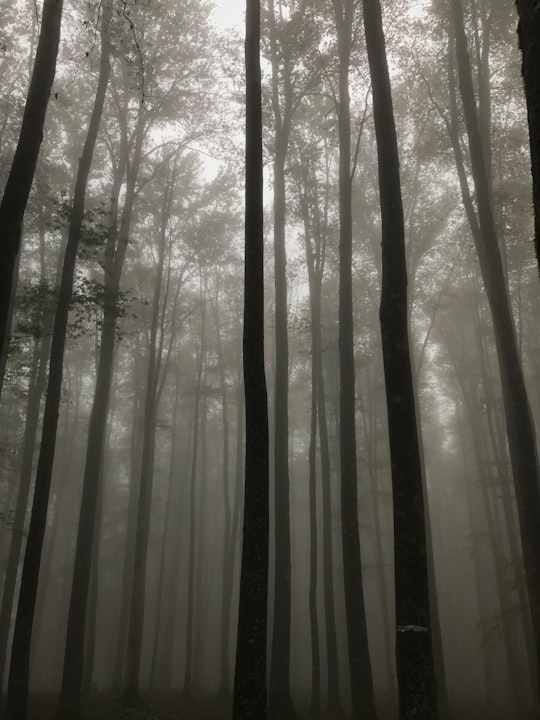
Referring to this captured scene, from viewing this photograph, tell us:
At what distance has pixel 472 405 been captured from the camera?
2370 centimetres

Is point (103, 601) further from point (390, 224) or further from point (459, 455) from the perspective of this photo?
point (390, 224)

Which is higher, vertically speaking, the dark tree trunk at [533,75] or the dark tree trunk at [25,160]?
the dark tree trunk at [25,160]

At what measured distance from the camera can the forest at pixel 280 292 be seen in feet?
18.8

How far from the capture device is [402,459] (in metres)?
5.01

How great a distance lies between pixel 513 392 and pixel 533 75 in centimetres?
732

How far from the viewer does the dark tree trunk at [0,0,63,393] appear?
556 cm

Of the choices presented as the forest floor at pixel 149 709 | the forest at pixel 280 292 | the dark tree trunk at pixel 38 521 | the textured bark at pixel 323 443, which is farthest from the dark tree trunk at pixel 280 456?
the dark tree trunk at pixel 38 521

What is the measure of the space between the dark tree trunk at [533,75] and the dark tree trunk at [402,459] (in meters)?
3.47

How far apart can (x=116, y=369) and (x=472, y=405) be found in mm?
18570

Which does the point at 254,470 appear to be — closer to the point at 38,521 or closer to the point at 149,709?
the point at 38,521

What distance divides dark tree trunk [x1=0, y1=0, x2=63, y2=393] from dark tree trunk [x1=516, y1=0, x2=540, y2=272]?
16.9 feet

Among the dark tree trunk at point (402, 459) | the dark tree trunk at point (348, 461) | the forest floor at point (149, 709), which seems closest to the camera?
the dark tree trunk at point (402, 459)

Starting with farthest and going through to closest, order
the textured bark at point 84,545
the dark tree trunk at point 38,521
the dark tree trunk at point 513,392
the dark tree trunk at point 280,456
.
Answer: the dark tree trunk at point 280,456
the textured bark at point 84,545
the dark tree trunk at point 38,521
the dark tree trunk at point 513,392

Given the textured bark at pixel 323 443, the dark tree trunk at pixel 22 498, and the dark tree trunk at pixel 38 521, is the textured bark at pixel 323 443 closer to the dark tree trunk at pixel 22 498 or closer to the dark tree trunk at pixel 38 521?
the dark tree trunk at pixel 38 521
